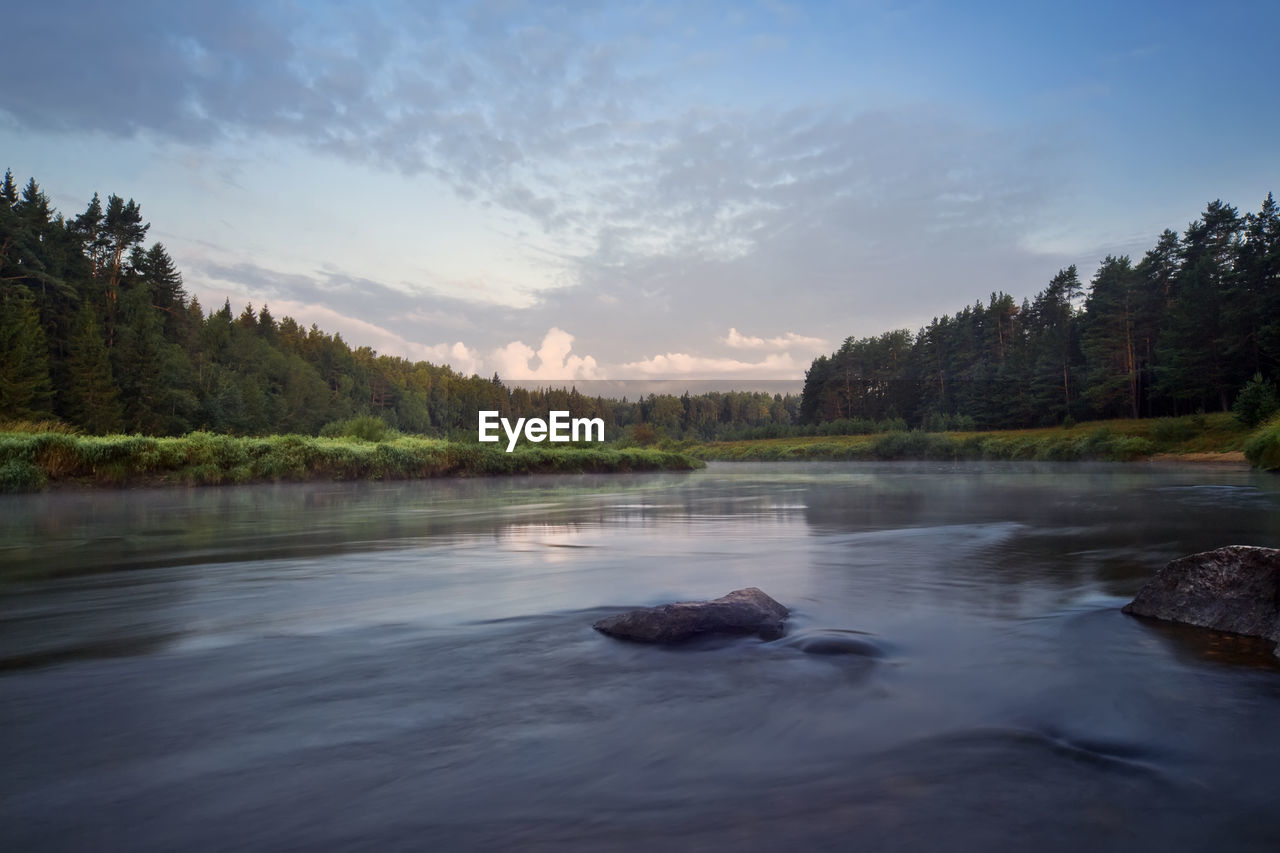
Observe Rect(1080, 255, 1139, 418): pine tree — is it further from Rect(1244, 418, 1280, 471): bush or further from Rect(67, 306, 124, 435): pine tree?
Rect(67, 306, 124, 435): pine tree

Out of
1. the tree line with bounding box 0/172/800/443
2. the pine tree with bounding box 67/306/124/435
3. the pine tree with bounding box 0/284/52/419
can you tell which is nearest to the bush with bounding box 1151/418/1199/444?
the tree line with bounding box 0/172/800/443

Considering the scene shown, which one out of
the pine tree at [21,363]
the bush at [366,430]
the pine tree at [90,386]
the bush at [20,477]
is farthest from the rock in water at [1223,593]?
the pine tree at [90,386]

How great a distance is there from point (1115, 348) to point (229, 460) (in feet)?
230

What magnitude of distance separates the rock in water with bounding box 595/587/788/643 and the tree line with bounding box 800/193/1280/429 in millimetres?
48135

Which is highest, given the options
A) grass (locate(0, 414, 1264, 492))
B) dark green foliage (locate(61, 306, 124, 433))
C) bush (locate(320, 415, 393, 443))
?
dark green foliage (locate(61, 306, 124, 433))

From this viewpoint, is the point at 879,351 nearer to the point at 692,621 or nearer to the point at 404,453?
the point at 404,453

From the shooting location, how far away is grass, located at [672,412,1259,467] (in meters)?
43.0

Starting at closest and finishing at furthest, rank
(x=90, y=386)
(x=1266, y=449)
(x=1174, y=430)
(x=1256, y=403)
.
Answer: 1. (x=1266, y=449)
2. (x=1256, y=403)
3. (x=90, y=386)
4. (x=1174, y=430)

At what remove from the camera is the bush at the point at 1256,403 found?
1487 inches

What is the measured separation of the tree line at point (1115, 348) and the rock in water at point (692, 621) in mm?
48135

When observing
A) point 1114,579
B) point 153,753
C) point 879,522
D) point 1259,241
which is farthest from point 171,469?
point 1259,241

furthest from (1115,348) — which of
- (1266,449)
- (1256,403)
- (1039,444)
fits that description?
(1266,449)

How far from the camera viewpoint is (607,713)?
134 inches

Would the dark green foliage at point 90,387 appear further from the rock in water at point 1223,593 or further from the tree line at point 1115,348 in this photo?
the tree line at point 1115,348
